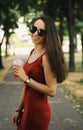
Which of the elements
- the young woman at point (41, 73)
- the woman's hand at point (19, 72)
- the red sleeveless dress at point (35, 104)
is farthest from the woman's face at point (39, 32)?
the woman's hand at point (19, 72)

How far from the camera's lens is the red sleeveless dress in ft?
12.3

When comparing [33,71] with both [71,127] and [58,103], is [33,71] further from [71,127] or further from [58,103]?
[58,103]

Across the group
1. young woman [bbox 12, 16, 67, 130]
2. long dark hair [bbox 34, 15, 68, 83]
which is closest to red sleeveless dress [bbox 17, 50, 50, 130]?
young woman [bbox 12, 16, 67, 130]

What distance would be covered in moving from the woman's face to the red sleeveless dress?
0.54ft

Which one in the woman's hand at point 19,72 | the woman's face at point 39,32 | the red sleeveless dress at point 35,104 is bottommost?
the red sleeveless dress at point 35,104

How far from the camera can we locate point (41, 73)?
374cm

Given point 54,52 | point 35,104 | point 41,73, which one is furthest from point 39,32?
point 35,104

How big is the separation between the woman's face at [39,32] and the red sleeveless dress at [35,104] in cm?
16

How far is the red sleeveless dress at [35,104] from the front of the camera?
12.3ft

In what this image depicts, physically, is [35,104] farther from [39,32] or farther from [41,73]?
[39,32]

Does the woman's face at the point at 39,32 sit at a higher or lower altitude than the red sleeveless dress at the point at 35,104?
higher

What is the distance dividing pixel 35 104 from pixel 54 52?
489 millimetres

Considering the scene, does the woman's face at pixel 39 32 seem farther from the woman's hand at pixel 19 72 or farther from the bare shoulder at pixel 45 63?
the woman's hand at pixel 19 72

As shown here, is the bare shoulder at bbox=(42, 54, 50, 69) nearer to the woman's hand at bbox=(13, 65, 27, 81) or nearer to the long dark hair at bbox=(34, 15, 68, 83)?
the long dark hair at bbox=(34, 15, 68, 83)
